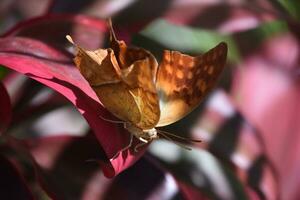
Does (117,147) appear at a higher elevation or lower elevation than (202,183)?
higher

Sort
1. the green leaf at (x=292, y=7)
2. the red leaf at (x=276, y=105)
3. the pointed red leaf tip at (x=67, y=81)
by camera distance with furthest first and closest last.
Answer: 1. the green leaf at (x=292, y=7)
2. the red leaf at (x=276, y=105)
3. the pointed red leaf tip at (x=67, y=81)

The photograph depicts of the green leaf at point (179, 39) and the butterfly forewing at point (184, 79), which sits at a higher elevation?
the butterfly forewing at point (184, 79)

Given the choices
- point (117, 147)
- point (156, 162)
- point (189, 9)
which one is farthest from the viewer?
point (189, 9)

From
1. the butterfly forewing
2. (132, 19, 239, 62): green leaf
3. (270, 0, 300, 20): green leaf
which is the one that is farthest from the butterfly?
(270, 0, 300, 20): green leaf

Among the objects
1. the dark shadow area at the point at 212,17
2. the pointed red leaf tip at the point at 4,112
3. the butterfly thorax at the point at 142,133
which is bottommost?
the dark shadow area at the point at 212,17

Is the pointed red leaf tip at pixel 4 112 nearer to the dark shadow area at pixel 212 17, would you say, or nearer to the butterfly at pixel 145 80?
the butterfly at pixel 145 80

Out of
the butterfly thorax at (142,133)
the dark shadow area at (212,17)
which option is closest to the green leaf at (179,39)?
the dark shadow area at (212,17)

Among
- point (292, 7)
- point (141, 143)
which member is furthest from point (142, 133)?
point (292, 7)

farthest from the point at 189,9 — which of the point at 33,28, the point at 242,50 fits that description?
the point at 33,28

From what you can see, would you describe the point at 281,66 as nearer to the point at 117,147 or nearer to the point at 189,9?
the point at 189,9
